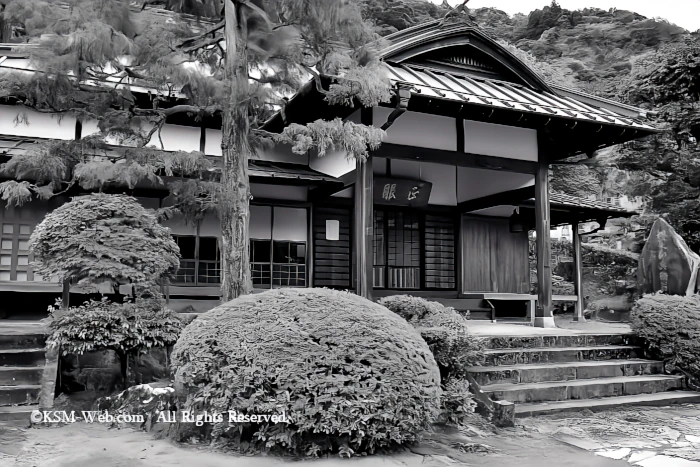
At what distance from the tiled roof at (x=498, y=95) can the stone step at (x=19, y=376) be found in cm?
598

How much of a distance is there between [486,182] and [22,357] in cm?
960

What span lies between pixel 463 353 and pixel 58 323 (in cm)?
456

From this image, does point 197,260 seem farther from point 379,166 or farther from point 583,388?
point 583,388

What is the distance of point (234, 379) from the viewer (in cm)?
452

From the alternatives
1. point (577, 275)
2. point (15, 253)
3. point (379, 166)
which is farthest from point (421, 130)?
point (577, 275)

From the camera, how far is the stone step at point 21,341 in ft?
21.5

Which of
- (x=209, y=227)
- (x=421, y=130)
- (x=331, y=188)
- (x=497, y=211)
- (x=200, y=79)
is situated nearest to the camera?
(x=200, y=79)

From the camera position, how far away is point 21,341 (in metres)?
6.63

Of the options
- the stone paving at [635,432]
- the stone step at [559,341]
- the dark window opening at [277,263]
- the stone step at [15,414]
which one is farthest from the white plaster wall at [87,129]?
the stone paving at [635,432]

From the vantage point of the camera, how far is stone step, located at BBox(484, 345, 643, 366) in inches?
291

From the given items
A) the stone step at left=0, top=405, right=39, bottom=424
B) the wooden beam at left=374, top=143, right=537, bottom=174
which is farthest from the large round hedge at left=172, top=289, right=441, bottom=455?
the wooden beam at left=374, top=143, right=537, bottom=174

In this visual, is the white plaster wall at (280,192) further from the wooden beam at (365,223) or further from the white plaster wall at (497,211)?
the white plaster wall at (497,211)

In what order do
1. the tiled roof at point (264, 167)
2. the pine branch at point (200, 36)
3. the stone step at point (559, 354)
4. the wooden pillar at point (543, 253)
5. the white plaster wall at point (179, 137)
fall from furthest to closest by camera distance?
the white plaster wall at point (179, 137)
the wooden pillar at point (543, 253)
the tiled roof at point (264, 167)
the stone step at point (559, 354)
the pine branch at point (200, 36)

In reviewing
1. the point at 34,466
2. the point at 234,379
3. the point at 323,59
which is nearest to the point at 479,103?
the point at 323,59
